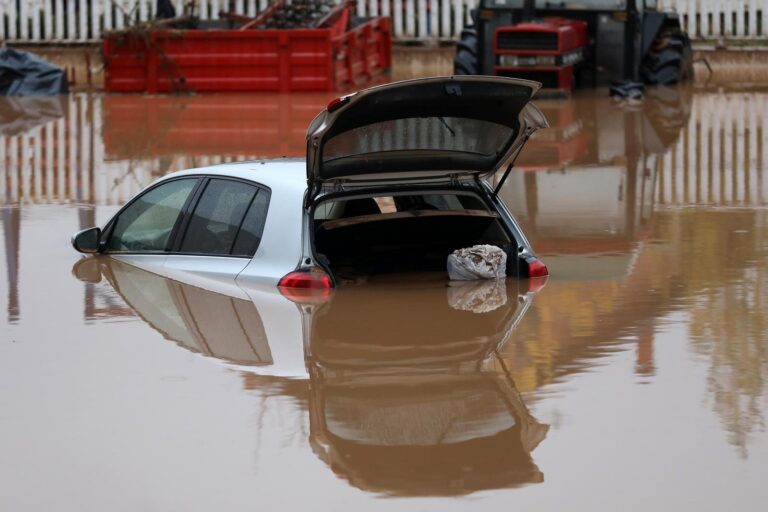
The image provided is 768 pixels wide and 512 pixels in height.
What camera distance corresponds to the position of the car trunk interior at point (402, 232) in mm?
10234

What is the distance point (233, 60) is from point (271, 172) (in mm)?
17787

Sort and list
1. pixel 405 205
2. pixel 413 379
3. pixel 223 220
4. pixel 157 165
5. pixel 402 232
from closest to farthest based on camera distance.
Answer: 1. pixel 413 379
2. pixel 223 220
3. pixel 405 205
4. pixel 402 232
5. pixel 157 165

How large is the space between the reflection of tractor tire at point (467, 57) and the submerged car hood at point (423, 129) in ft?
53.3

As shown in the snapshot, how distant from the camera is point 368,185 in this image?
9742 mm

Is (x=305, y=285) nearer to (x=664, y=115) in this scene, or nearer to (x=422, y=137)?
(x=422, y=137)

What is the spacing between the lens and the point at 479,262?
409 inches

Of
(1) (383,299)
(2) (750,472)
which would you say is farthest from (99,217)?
(2) (750,472)

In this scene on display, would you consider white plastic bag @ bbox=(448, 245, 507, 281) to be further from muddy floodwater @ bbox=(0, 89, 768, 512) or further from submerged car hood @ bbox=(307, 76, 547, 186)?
submerged car hood @ bbox=(307, 76, 547, 186)

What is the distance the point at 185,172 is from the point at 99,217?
415cm

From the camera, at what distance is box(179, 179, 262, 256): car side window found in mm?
9945

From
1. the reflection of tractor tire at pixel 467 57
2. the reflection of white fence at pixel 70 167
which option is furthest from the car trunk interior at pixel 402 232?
the reflection of tractor tire at pixel 467 57

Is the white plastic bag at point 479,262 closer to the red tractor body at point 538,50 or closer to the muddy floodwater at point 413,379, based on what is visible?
the muddy floodwater at point 413,379

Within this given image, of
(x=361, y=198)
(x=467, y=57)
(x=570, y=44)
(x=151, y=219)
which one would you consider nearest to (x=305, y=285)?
(x=361, y=198)

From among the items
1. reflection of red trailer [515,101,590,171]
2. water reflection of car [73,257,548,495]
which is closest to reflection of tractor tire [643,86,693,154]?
reflection of red trailer [515,101,590,171]
